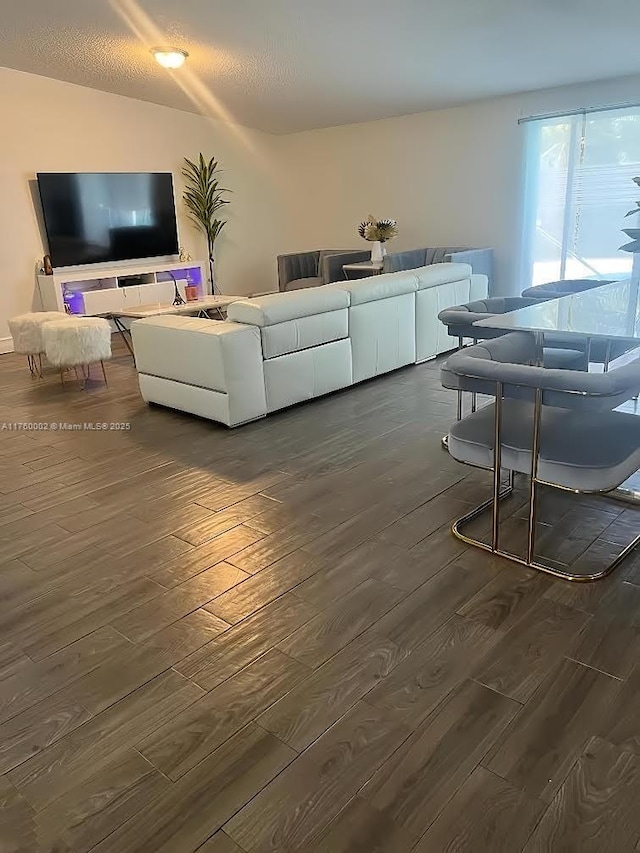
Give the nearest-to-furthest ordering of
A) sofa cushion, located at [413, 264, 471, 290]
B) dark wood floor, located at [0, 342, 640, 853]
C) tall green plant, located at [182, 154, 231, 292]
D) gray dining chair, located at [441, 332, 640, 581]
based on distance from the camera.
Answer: dark wood floor, located at [0, 342, 640, 853] → gray dining chair, located at [441, 332, 640, 581] → sofa cushion, located at [413, 264, 471, 290] → tall green plant, located at [182, 154, 231, 292]

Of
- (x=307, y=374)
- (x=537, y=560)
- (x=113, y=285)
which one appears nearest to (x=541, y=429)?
(x=537, y=560)

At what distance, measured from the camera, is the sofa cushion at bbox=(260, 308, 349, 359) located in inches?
156

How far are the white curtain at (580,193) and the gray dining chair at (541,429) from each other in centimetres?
393

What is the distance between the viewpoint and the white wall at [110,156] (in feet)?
21.4

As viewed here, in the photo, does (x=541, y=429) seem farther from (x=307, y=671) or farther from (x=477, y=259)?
(x=477, y=259)

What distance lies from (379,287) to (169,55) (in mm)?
2673

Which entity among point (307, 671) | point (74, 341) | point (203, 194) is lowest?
point (307, 671)

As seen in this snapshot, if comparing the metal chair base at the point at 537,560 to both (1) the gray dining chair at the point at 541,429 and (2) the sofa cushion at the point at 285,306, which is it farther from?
(2) the sofa cushion at the point at 285,306

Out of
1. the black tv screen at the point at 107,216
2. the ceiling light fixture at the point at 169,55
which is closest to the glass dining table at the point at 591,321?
the ceiling light fixture at the point at 169,55

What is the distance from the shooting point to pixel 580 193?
6148mm

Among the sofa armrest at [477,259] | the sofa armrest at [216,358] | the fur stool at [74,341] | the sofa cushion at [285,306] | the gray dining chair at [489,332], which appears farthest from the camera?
the sofa armrest at [477,259]

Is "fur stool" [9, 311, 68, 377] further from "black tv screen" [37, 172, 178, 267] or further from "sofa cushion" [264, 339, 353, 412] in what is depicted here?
"sofa cushion" [264, 339, 353, 412]

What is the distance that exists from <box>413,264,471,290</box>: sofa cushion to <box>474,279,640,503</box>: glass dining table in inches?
A: 74.6

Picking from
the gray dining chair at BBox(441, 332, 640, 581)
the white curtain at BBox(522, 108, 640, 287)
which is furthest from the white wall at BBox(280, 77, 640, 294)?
the gray dining chair at BBox(441, 332, 640, 581)
